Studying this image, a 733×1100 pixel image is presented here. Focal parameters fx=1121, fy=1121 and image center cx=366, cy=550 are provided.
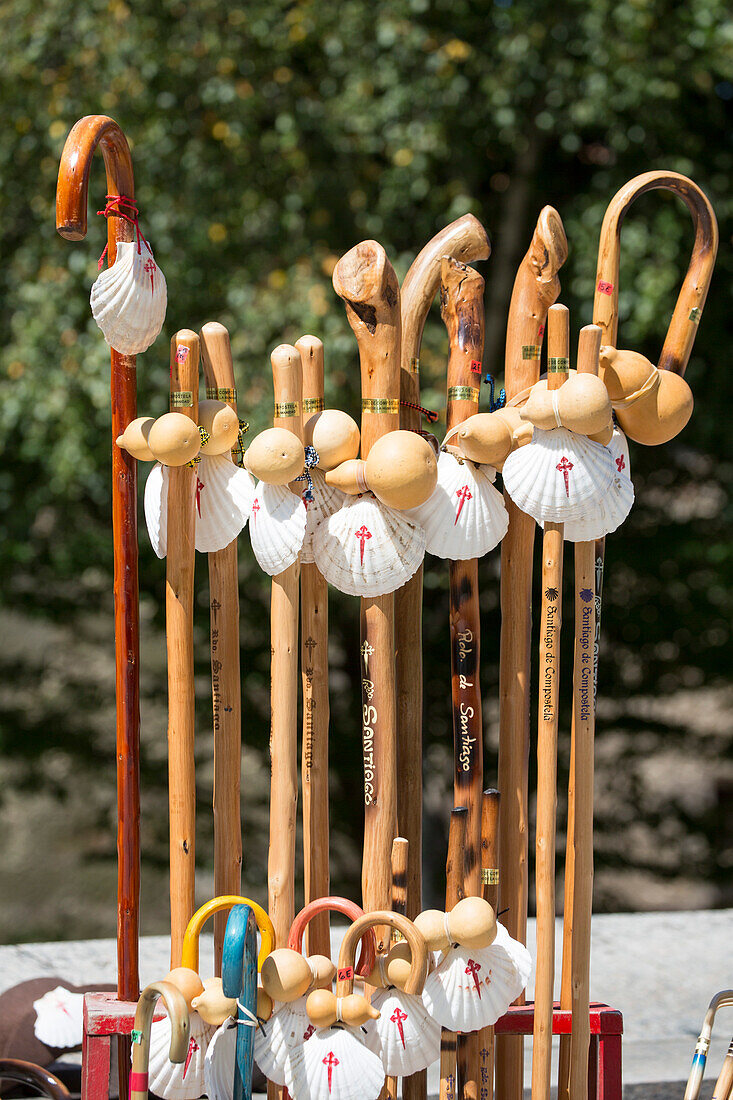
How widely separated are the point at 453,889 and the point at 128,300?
23.3 inches

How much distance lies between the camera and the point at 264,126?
2680mm

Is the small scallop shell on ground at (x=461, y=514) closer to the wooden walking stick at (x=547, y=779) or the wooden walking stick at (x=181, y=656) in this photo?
the wooden walking stick at (x=547, y=779)

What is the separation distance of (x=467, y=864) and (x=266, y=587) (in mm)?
A: 1805

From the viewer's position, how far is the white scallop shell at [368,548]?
952mm

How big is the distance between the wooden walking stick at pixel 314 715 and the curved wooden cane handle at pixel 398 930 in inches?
3.5

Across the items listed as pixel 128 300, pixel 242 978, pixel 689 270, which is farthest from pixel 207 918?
pixel 689 270

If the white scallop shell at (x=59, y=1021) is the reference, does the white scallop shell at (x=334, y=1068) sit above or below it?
above

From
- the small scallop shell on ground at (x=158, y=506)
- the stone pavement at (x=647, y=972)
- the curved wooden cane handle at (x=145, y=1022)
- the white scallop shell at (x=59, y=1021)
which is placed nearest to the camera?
the curved wooden cane handle at (x=145, y=1022)

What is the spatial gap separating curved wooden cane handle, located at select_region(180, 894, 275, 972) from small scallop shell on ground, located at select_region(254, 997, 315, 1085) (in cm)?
4

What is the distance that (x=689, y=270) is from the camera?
1081 millimetres

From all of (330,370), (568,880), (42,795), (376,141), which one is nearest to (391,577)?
(568,880)

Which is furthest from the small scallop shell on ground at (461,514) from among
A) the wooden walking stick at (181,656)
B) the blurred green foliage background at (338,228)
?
the blurred green foliage background at (338,228)

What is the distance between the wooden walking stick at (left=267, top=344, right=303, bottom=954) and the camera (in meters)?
0.99

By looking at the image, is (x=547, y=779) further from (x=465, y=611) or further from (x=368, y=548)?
(x=368, y=548)
